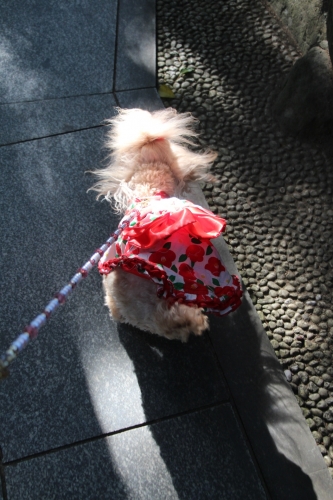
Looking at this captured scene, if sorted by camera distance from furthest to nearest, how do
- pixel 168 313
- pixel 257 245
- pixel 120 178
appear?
pixel 257 245 < pixel 120 178 < pixel 168 313

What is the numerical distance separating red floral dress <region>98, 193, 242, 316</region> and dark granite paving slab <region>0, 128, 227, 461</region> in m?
0.64

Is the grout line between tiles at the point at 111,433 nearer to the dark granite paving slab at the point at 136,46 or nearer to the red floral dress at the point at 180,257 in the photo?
the red floral dress at the point at 180,257

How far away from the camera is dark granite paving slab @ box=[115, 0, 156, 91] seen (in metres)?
4.10

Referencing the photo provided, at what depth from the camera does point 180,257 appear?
2.14 meters

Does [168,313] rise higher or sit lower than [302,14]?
lower

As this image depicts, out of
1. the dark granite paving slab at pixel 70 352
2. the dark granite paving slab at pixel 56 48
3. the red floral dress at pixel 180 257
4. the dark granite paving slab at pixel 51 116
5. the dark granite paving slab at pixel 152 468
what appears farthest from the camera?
the dark granite paving slab at pixel 56 48

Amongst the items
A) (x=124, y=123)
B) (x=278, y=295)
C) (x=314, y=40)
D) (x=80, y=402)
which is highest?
(x=314, y=40)

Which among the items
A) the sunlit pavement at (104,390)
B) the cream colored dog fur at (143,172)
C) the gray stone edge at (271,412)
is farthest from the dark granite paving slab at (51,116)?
the gray stone edge at (271,412)

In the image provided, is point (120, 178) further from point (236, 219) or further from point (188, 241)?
point (236, 219)

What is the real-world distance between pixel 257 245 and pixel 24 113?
2394 mm

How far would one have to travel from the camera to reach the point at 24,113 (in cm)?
381

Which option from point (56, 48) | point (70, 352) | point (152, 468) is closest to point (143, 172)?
point (70, 352)

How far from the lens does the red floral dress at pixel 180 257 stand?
2.06 m

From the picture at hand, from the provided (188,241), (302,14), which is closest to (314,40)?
(302,14)
